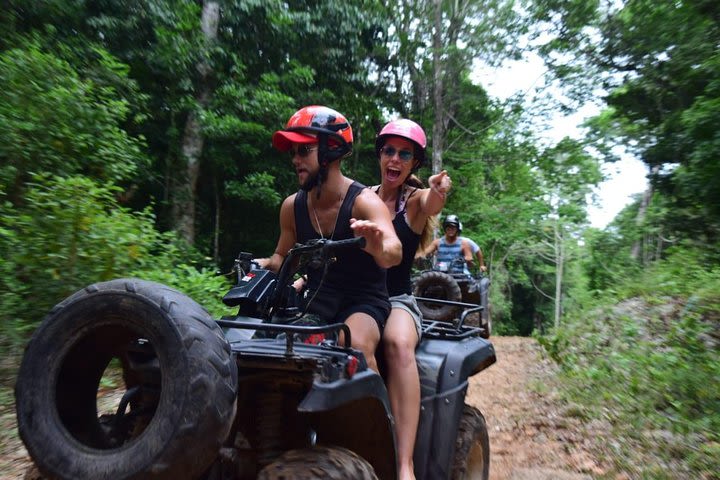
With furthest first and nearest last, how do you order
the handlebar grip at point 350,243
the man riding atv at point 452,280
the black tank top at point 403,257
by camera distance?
the man riding atv at point 452,280
the black tank top at point 403,257
the handlebar grip at point 350,243

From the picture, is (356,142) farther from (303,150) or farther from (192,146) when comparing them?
(303,150)

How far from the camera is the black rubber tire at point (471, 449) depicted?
2992 mm

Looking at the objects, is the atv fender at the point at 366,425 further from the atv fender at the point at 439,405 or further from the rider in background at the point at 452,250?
the rider in background at the point at 452,250

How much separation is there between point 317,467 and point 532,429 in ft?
14.5

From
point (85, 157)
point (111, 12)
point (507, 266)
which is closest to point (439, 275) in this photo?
point (85, 157)

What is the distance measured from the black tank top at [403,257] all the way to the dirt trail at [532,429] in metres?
1.93

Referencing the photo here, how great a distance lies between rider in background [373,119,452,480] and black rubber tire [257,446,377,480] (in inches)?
32.3

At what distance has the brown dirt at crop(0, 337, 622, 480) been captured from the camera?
405 cm

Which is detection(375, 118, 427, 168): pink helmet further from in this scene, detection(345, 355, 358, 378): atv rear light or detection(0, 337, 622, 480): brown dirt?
detection(0, 337, 622, 480): brown dirt

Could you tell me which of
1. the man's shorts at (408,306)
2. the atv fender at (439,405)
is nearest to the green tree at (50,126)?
the man's shorts at (408,306)

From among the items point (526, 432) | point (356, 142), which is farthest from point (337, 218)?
point (356, 142)

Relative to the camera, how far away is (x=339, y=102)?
45.1 feet

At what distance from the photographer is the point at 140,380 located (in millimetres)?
2023

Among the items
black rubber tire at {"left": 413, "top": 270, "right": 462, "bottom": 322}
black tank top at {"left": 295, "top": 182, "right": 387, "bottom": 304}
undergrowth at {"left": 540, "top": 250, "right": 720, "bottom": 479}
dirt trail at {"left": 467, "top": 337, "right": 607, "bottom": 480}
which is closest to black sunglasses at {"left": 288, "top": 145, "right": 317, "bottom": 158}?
black tank top at {"left": 295, "top": 182, "right": 387, "bottom": 304}
